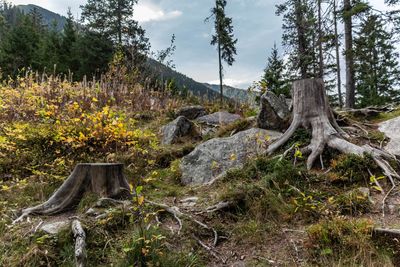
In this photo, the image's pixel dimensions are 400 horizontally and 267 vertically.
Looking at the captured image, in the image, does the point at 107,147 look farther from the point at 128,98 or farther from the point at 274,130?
the point at 128,98

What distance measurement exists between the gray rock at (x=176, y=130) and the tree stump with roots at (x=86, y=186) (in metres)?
3.20

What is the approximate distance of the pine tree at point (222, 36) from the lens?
22.1 m

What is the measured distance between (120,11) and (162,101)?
2401 centimetres

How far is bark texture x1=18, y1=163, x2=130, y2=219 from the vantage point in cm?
354

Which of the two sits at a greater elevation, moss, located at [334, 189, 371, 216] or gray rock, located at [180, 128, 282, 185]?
gray rock, located at [180, 128, 282, 185]

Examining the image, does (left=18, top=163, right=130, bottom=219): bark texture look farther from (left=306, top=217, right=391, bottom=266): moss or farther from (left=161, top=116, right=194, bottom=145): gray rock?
(left=161, top=116, right=194, bottom=145): gray rock

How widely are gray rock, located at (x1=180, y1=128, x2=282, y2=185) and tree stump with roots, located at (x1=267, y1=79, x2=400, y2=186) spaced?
0.35 metres

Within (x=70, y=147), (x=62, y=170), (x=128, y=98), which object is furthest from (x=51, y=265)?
(x=128, y=98)

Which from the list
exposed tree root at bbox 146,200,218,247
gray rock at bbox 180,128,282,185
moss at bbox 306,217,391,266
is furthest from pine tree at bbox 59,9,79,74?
moss at bbox 306,217,391,266

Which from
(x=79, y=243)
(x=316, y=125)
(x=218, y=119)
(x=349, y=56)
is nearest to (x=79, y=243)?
(x=79, y=243)

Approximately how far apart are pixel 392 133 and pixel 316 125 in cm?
158

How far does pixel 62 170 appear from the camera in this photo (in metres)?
4.54

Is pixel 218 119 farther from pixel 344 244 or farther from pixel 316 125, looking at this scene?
pixel 344 244

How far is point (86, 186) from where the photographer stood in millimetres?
3664
